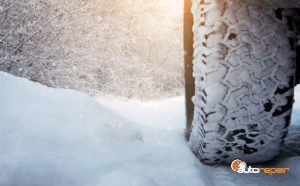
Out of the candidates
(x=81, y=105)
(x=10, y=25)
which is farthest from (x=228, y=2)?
(x=10, y=25)

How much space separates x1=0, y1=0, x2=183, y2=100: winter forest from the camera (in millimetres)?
3252

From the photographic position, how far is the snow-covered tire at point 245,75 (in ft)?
2.68

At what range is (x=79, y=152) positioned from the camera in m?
0.69

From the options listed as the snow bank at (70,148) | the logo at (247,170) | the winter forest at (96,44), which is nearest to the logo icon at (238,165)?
the logo at (247,170)

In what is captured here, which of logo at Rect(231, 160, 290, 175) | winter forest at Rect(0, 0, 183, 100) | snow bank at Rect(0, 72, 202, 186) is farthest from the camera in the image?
winter forest at Rect(0, 0, 183, 100)

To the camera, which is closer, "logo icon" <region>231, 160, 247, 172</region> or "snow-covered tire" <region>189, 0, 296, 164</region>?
"snow-covered tire" <region>189, 0, 296, 164</region>

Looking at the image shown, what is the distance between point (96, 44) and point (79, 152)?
3.84 meters

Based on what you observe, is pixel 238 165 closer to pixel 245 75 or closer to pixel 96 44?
pixel 245 75

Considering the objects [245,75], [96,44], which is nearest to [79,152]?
[245,75]

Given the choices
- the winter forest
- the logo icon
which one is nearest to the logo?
the logo icon

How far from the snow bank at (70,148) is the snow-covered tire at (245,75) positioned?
0.23 metres

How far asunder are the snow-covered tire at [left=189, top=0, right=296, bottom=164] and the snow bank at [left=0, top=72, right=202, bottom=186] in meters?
0.23

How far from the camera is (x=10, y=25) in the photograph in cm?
325

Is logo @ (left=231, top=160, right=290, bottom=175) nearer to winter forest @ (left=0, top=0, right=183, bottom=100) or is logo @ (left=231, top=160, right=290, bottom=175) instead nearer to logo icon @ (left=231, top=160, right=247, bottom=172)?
logo icon @ (left=231, top=160, right=247, bottom=172)
